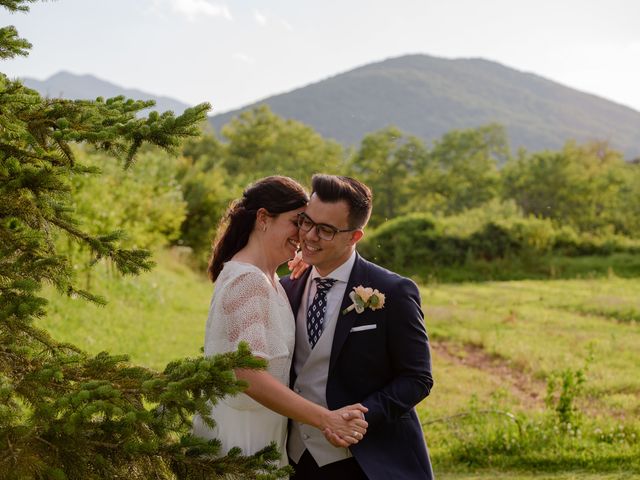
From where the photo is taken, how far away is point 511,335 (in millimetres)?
17656

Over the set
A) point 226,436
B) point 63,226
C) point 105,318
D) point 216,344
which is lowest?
point 105,318

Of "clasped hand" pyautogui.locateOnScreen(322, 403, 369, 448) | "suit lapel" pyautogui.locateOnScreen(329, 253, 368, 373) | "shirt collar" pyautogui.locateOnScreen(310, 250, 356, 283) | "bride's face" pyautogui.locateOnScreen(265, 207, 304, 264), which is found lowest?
Answer: "clasped hand" pyautogui.locateOnScreen(322, 403, 369, 448)

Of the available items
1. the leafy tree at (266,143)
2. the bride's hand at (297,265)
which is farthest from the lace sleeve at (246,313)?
the leafy tree at (266,143)

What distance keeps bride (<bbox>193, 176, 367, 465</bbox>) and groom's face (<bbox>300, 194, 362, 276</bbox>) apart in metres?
0.10

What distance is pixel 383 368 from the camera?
3498 millimetres

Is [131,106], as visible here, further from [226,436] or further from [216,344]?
[226,436]

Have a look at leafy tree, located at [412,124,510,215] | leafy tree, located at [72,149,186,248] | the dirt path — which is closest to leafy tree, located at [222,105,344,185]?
leafy tree, located at [412,124,510,215]

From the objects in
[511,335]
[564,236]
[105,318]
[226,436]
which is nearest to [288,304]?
[226,436]

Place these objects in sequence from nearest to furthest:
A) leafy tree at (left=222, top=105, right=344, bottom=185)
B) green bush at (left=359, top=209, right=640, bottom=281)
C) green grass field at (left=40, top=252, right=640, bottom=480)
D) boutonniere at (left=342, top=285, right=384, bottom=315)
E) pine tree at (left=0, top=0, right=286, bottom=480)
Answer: pine tree at (left=0, top=0, right=286, bottom=480), boutonniere at (left=342, top=285, right=384, bottom=315), green grass field at (left=40, top=252, right=640, bottom=480), green bush at (left=359, top=209, right=640, bottom=281), leafy tree at (left=222, top=105, right=344, bottom=185)

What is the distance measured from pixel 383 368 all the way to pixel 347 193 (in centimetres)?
86

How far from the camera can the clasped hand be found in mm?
3139

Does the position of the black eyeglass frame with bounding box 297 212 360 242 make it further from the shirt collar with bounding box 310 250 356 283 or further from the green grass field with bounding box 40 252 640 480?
the green grass field with bounding box 40 252 640 480

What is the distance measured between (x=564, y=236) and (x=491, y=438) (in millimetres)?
28584

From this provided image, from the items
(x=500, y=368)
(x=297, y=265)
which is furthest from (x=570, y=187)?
(x=297, y=265)
